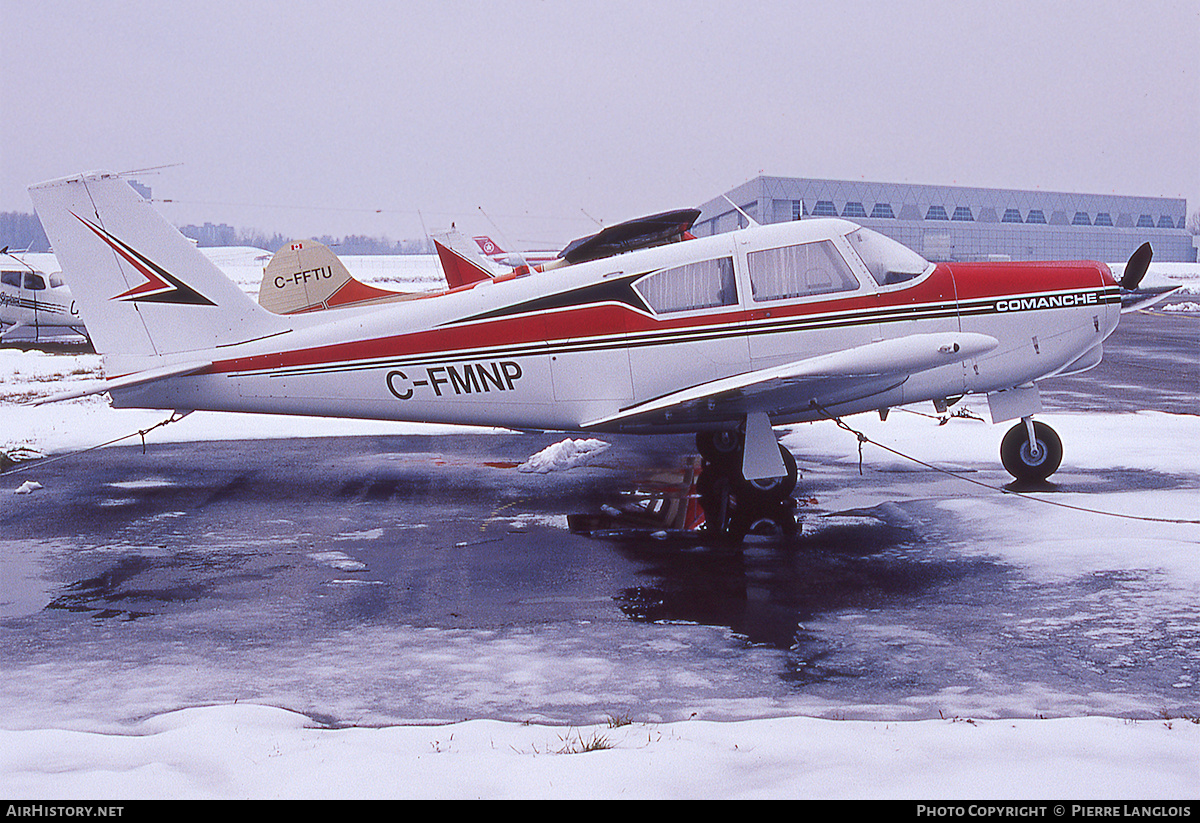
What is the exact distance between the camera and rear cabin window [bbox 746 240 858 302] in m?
7.97

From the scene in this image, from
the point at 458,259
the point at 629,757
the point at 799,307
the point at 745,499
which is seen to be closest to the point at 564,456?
the point at 745,499

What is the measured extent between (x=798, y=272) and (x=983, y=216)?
280 feet

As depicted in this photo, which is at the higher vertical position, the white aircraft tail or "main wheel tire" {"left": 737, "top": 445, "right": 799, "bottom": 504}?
the white aircraft tail

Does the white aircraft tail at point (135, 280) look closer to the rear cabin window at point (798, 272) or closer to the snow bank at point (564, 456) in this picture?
the snow bank at point (564, 456)

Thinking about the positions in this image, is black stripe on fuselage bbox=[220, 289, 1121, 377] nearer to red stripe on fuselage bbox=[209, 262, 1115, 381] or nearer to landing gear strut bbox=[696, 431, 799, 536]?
red stripe on fuselage bbox=[209, 262, 1115, 381]

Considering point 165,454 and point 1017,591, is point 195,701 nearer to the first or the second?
point 1017,591

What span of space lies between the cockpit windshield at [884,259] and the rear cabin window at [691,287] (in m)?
1.17

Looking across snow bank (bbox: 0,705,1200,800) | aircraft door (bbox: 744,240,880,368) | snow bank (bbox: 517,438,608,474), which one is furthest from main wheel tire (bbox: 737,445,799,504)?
snow bank (bbox: 0,705,1200,800)

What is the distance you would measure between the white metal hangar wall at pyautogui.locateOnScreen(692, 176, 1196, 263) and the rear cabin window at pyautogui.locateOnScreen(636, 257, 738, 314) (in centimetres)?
6354

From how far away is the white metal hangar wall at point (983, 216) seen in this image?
244ft

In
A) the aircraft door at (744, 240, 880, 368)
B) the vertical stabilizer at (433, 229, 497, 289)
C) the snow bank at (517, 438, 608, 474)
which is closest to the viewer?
the aircraft door at (744, 240, 880, 368)

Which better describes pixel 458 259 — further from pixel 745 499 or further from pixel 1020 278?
pixel 1020 278

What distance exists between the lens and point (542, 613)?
5645 mm

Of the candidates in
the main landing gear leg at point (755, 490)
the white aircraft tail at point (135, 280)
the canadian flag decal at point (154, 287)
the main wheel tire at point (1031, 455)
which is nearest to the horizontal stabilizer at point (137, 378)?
the white aircraft tail at point (135, 280)
